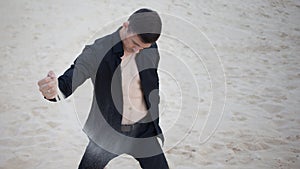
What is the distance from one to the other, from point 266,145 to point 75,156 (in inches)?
51.5

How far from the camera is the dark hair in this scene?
53.7 inches

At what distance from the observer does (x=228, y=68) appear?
429 cm

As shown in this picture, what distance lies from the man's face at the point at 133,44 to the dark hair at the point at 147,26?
0.02 m

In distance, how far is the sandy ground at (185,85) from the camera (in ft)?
8.61

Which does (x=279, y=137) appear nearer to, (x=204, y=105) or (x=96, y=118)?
(x=204, y=105)

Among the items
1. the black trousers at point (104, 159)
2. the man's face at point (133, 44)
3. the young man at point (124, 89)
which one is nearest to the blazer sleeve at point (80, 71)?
the young man at point (124, 89)

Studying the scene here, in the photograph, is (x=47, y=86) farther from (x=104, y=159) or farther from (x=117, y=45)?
(x=104, y=159)

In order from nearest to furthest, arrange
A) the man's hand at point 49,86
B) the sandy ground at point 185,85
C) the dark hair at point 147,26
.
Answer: the man's hand at point 49,86 < the dark hair at point 147,26 < the sandy ground at point 185,85

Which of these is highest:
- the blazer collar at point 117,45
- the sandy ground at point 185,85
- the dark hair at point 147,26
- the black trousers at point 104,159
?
the dark hair at point 147,26

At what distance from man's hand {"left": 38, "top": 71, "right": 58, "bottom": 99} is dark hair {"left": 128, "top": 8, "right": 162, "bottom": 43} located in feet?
1.03

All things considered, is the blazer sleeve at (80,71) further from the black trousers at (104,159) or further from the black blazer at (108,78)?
the black trousers at (104,159)

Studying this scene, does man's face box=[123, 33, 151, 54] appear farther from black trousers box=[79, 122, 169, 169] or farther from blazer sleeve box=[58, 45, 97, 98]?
black trousers box=[79, 122, 169, 169]

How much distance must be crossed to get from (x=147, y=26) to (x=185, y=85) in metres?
1.31

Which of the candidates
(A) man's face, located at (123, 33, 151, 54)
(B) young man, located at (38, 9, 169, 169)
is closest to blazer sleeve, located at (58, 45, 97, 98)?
(B) young man, located at (38, 9, 169, 169)
